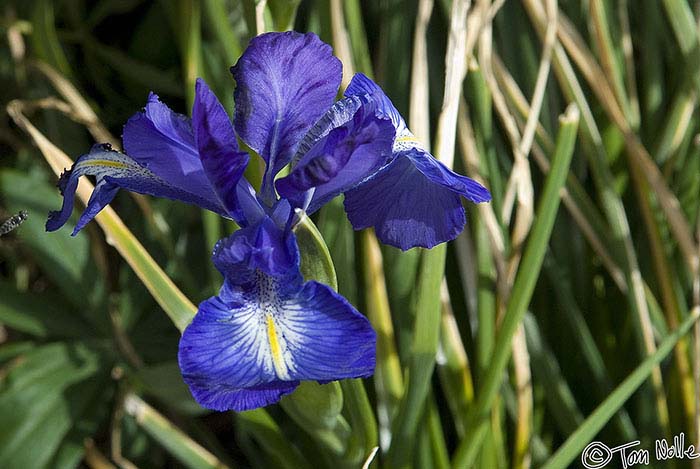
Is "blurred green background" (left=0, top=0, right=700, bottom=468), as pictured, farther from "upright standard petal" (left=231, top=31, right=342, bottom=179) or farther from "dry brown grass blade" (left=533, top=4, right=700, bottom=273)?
"upright standard petal" (left=231, top=31, right=342, bottom=179)

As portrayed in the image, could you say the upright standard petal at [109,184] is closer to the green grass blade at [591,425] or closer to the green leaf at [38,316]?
the green grass blade at [591,425]

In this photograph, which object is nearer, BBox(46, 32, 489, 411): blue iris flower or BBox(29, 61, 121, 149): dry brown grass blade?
BBox(46, 32, 489, 411): blue iris flower

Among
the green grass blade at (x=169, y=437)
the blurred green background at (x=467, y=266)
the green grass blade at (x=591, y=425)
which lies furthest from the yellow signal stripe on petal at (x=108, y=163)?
the green grass blade at (x=591, y=425)

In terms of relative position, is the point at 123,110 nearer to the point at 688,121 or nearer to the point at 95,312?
the point at 95,312

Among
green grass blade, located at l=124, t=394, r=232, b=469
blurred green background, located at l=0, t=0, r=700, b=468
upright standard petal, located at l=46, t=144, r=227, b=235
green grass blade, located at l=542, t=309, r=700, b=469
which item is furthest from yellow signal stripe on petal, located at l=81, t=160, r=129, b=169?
green grass blade, located at l=542, t=309, r=700, b=469

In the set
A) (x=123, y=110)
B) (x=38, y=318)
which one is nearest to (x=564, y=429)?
(x=38, y=318)

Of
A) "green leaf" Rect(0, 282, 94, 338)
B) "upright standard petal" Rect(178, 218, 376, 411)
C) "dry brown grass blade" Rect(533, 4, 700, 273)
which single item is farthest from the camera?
"green leaf" Rect(0, 282, 94, 338)

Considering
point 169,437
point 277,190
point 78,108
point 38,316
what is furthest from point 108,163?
point 38,316
